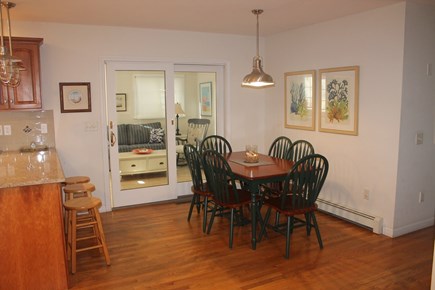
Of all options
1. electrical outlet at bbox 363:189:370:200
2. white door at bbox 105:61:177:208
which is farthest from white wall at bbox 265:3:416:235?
white door at bbox 105:61:177:208

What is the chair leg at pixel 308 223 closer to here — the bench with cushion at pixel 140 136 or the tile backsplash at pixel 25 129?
the bench with cushion at pixel 140 136

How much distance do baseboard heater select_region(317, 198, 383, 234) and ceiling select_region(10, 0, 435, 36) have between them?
223cm

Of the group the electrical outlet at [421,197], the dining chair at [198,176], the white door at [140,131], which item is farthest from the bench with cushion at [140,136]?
the electrical outlet at [421,197]

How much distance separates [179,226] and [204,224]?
357 millimetres

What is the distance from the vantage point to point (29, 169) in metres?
3.05

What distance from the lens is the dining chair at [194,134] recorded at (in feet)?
17.3

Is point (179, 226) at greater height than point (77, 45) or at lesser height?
lesser

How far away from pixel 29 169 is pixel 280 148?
301 cm

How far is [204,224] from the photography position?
400cm

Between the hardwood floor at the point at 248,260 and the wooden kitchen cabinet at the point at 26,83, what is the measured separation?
166 cm

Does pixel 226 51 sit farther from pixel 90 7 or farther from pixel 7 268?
pixel 7 268

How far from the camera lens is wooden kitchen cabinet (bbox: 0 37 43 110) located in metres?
3.89

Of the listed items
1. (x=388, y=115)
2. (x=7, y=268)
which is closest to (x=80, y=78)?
(x=7, y=268)

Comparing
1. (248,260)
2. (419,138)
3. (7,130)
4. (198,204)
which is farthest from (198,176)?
(419,138)
